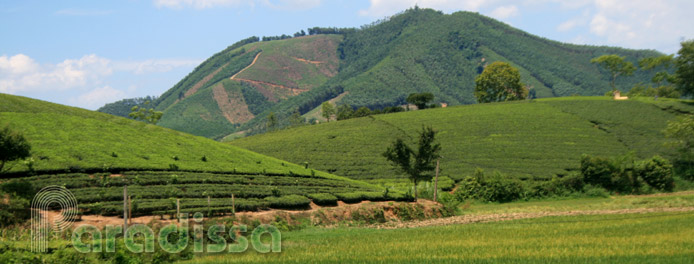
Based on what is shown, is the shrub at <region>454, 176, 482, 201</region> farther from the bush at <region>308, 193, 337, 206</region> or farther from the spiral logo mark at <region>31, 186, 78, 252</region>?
the spiral logo mark at <region>31, 186, 78, 252</region>

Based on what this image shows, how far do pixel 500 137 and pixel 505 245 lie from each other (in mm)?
65943

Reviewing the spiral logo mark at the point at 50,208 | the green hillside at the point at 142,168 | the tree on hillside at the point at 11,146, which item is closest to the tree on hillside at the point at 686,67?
the green hillside at the point at 142,168

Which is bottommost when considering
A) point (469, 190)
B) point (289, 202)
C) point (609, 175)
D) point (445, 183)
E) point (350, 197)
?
point (469, 190)

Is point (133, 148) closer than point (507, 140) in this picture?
Yes

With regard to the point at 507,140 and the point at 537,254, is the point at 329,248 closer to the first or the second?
the point at 537,254

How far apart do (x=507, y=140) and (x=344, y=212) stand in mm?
51723

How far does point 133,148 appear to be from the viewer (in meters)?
45.7

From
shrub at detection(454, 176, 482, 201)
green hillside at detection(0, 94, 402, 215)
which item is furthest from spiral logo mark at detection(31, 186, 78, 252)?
shrub at detection(454, 176, 482, 201)

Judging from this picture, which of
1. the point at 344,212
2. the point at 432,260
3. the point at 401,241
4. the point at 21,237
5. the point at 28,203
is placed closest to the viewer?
the point at 432,260

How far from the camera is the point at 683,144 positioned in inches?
2931

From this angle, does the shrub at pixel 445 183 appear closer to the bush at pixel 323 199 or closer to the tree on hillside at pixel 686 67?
the bush at pixel 323 199

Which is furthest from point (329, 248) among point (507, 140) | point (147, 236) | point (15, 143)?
point (507, 140)

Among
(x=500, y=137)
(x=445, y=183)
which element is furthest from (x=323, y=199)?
(x=500, y=137)

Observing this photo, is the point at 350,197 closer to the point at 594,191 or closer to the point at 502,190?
the point at 502,190
